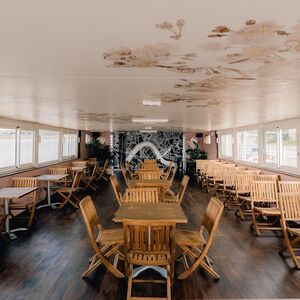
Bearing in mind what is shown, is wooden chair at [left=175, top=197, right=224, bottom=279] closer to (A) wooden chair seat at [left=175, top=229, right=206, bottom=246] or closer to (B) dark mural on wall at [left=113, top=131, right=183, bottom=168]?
(A) wooden chair seat at [left=175, top=229, right=206, bottom=246]

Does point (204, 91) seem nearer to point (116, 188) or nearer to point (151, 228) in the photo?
point (151, 228)

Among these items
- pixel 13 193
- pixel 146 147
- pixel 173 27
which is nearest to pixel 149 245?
pixel 173 27

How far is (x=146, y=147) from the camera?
12641 mm

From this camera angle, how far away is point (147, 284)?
8.71 feet

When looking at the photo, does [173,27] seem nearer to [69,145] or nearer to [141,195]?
[141,195]

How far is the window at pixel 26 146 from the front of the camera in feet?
19.1

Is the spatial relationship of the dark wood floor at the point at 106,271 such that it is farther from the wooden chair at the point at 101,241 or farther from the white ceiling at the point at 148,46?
the white ceiling at the point at 148,46

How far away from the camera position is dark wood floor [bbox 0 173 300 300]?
2498 mm

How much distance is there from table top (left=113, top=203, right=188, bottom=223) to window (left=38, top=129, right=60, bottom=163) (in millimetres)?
4501

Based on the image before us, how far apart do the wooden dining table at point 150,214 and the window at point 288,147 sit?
11.6 feet

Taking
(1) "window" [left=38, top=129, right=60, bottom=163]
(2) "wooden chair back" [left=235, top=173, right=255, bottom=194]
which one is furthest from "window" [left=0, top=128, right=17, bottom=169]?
(2) "wooden chair back" [left=235, top=173, right=255, bottom=194]

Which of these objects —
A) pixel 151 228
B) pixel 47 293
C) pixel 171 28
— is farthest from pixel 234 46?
pixel 47 293

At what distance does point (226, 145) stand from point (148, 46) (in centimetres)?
852

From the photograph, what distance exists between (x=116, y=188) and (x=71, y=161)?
511 centimetres
